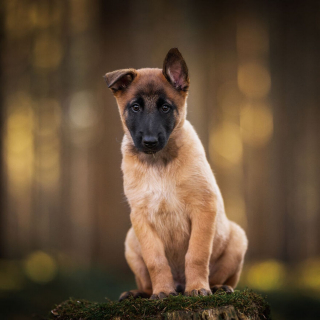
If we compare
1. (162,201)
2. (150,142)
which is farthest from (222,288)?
(150,142)

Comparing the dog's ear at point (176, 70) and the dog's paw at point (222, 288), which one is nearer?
the dog's ear at point (176, 70)

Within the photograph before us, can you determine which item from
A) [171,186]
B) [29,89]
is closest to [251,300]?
[171,186]

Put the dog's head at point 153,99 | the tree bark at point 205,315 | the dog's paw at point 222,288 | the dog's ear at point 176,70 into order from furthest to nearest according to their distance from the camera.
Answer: the dog's paw at point 222,288
the dog's ear at point 176,70
the dog's head at point 153,99
the tree bark at point 205,315

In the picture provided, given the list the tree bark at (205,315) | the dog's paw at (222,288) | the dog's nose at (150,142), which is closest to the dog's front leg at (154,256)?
the tree bark at (205,315)

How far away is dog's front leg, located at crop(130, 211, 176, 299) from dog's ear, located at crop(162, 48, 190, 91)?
4.23 ft

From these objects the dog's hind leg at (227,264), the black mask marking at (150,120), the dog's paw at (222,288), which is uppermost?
the black mask marking at (150,120)

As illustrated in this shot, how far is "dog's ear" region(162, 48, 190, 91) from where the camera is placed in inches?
157

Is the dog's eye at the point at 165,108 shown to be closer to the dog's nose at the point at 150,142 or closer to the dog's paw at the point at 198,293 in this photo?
the dog's nose at the point at 150,142

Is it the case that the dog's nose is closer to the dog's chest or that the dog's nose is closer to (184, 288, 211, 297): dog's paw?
the dog's chest

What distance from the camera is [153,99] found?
397cm

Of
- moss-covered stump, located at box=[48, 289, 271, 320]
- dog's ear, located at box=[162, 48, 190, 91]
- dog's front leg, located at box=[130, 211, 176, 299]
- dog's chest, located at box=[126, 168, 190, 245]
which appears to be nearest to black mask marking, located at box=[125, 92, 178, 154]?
dog's ear, located at box=[162, 48, 190, 91]

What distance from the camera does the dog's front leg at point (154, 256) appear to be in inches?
153

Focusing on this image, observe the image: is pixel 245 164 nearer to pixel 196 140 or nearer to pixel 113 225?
pixel 113 225

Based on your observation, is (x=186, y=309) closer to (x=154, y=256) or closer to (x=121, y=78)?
(x=154, y=256)
